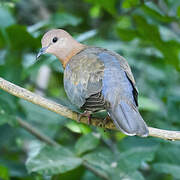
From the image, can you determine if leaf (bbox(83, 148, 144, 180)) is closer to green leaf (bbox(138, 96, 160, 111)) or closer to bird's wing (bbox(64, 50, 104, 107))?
bird's wing (bbox(64, 50, 104, 107))

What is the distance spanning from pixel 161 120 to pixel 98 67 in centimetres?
143

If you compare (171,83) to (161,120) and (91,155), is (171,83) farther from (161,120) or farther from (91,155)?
(91,155)

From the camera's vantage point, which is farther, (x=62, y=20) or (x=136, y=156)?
(x=62, y=20)

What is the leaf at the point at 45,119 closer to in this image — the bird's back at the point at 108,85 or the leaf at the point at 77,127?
the leaf at the point at 77,127

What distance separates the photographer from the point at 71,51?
14.3 feet

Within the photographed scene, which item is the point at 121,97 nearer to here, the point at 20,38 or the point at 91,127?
the point at 91,127

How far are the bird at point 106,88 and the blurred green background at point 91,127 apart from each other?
53 centimetres

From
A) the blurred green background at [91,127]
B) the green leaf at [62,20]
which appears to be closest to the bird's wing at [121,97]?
the blurred green background at [91,127]

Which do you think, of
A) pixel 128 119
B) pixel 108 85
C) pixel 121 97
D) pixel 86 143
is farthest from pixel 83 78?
pixel 86 143

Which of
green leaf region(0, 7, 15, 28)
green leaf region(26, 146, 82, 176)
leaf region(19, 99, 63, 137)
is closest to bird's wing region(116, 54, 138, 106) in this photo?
green leaf region(26, 146, 82, 176)

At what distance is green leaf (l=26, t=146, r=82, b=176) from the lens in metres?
3.62

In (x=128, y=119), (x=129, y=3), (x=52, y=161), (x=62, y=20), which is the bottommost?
(x=52, y=161)

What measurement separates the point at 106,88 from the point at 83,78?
239mm

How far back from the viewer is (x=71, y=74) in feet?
12.2
